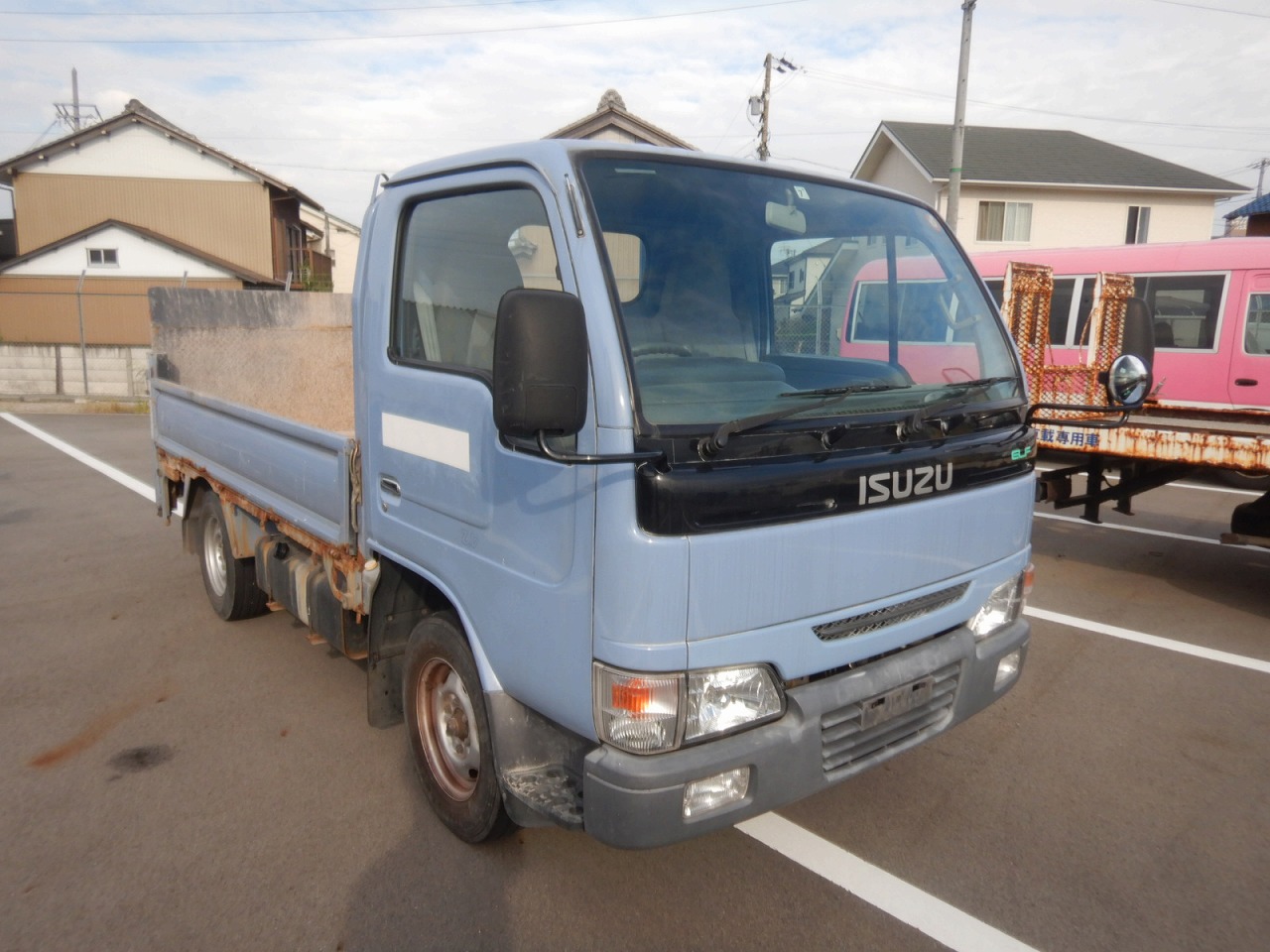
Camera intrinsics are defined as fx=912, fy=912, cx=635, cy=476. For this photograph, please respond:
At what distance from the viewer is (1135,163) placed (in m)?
27.3

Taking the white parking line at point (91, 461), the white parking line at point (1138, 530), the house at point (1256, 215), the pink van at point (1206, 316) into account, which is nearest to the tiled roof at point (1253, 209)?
the house at point (1256, 215)

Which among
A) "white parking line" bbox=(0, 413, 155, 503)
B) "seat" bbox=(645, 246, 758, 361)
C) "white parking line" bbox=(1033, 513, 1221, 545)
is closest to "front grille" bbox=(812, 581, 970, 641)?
"seat" bbox=(645, 246, 758, 361)

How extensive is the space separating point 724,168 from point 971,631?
171 centimetres

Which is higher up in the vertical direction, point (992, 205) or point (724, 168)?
point (992, 205)

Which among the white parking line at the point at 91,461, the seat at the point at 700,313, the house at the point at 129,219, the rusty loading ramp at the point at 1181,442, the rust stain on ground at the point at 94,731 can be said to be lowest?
the white parking line at the point at 91,461

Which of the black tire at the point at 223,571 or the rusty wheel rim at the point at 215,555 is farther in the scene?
the rusty wheel rim at the point at 215,555

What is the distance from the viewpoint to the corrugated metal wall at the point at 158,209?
27547 mm

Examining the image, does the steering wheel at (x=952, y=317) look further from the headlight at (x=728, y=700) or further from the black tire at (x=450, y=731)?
the black tire at (x=450, y=731)

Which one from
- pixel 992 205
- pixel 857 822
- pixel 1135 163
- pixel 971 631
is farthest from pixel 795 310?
pixel 1135 163

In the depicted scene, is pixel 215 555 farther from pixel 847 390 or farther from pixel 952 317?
pixel 952 317

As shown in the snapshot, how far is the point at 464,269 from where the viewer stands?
2953 millimetres

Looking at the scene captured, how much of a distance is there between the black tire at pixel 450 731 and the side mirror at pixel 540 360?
106cm

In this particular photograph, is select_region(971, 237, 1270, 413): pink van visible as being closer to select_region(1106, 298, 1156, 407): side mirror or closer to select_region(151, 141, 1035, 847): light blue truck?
select_region(1106, 298, 1156, 407): side mirror

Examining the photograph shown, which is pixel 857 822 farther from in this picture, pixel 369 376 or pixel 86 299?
pixel 86 299
